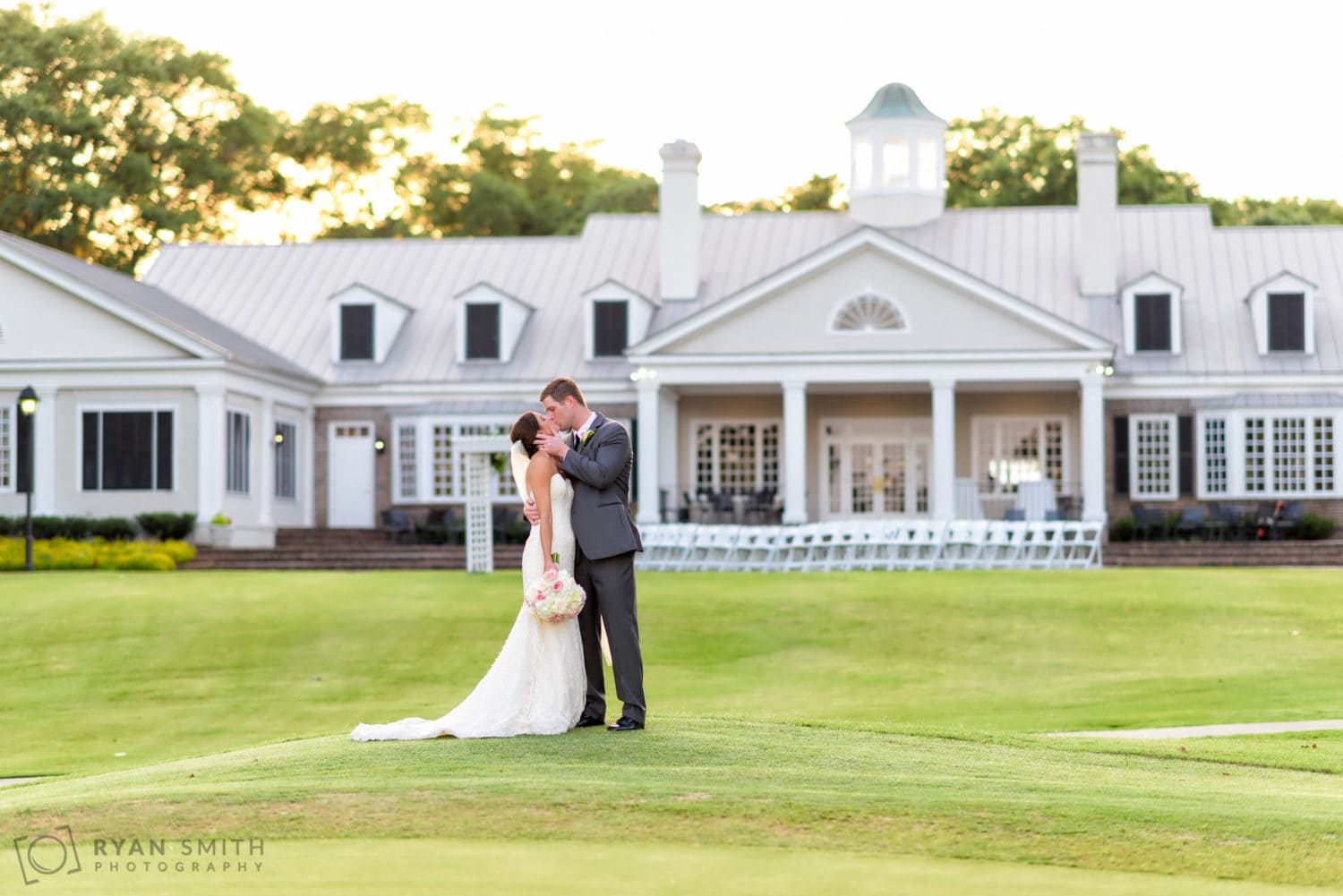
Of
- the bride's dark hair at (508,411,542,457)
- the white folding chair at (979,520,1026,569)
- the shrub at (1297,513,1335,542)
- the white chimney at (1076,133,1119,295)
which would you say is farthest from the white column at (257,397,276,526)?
the bride's dark hair at (508,411,542,457)

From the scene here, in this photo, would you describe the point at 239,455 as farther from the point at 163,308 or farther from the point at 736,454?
the point at 736,454

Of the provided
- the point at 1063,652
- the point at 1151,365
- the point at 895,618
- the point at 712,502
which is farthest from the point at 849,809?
the point at 1151,365

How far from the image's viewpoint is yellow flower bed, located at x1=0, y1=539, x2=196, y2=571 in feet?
87.8

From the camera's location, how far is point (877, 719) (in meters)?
13.8

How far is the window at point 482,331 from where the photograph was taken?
34.1m

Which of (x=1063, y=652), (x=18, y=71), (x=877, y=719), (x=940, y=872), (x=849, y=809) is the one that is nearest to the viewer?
(x=940, y=872)

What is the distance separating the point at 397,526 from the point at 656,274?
24.4 ft

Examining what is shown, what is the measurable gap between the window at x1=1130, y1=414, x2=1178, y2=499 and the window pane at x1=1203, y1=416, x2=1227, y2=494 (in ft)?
1.67

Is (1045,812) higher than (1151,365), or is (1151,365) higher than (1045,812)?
(1151,365)

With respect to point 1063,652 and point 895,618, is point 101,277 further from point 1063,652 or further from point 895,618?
point 1063,652

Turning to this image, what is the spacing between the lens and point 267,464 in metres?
31.3

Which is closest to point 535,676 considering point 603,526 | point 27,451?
point 603,526

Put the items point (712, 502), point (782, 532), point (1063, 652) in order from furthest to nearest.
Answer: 1. point (712, 502)
2. point (782, 532)
3. point (1063, 652)

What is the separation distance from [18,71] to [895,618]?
31.5 metres
